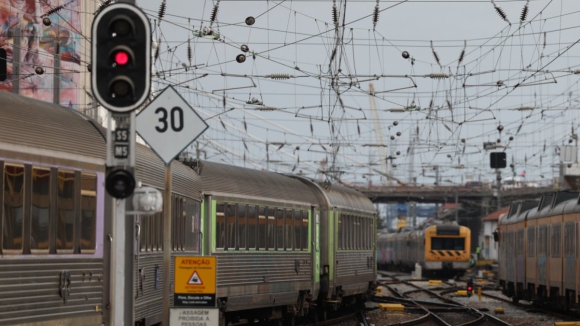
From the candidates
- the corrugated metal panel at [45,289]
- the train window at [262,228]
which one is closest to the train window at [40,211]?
the corrugated metal panel at [45,289]

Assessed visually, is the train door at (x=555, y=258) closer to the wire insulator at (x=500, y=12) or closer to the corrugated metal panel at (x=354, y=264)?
the corrugated metal panel at (x=354, y=264)

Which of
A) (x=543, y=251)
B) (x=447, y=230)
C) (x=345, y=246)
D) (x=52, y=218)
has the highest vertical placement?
(x=447, y=230)

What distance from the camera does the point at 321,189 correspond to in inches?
1145

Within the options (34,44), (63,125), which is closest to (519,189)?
(34,44)

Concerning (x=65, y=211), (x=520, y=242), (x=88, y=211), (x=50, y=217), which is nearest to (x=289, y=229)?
(x=88, y=211)

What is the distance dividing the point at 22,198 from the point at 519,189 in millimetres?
104610

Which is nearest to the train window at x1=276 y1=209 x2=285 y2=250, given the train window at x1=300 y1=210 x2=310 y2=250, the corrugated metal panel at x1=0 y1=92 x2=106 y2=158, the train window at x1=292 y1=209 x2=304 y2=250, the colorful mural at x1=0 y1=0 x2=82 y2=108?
the train window at x1=292 y1=209 x2=304 y2=250

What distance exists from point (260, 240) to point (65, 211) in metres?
10.7

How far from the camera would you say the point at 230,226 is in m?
21.7

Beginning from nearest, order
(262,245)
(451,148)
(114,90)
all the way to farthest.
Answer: (114,90) → (262,245) → (451,148)

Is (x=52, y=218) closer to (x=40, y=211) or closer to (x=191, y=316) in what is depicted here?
(x=40, y=211)

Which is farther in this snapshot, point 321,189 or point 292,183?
point 321,189

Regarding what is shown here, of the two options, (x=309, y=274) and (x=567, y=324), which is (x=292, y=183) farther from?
(x=567, y=324)

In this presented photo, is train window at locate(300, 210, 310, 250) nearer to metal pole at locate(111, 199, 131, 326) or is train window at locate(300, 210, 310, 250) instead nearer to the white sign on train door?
the white sign on train door
